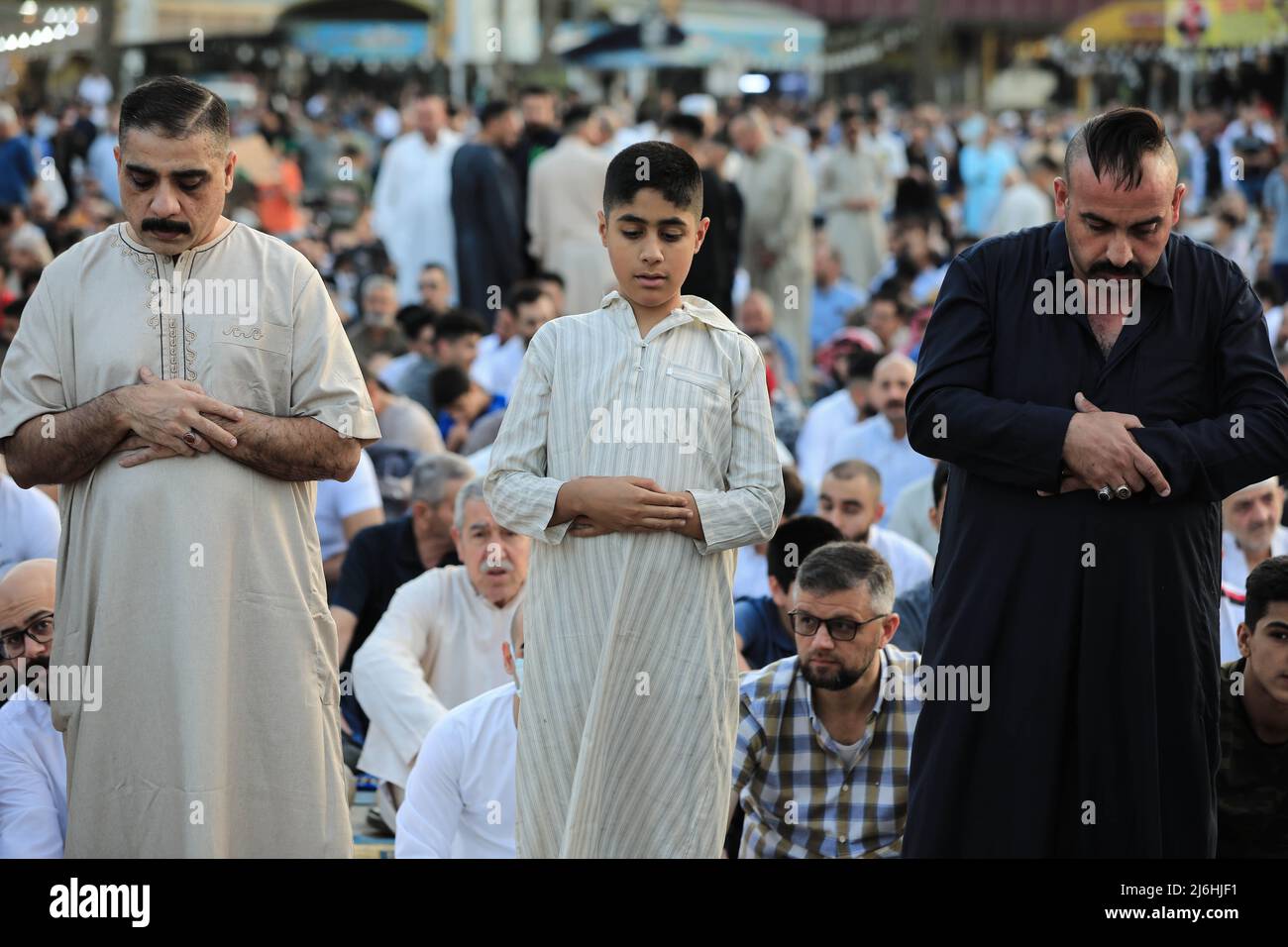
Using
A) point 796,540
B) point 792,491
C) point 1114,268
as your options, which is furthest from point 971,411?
point 792,491

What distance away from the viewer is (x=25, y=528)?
5.70 m

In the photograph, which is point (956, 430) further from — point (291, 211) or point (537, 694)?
point (291, 211)

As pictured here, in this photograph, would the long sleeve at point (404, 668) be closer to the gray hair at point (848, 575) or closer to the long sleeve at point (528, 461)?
the gray hair at point (848, 575)

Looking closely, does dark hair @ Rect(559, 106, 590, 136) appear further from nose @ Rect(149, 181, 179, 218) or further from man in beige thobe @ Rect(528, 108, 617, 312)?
nose @ Rect(149, 181, 179, 218)

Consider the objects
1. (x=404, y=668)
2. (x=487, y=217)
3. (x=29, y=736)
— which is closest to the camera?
(x=29, y=736)

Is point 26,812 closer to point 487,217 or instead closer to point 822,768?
point 822,768

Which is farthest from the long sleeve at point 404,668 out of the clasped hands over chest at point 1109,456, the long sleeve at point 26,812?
the clasped hands over chest at point 1109,456

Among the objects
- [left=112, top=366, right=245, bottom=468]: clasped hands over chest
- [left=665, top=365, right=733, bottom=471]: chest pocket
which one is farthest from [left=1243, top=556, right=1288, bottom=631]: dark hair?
[left=112, top=366, right=245, bottom=468]: clasped hands over chest

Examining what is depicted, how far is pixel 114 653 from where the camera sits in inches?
141

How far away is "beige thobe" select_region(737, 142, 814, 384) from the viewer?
1217cm

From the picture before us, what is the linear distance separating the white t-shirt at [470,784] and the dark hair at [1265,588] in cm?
180

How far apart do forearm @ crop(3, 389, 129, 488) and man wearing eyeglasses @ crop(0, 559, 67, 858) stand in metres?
0.72

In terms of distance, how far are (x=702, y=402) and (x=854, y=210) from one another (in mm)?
12170

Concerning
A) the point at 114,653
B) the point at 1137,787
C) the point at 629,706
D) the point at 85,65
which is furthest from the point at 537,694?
the point at 85,65
